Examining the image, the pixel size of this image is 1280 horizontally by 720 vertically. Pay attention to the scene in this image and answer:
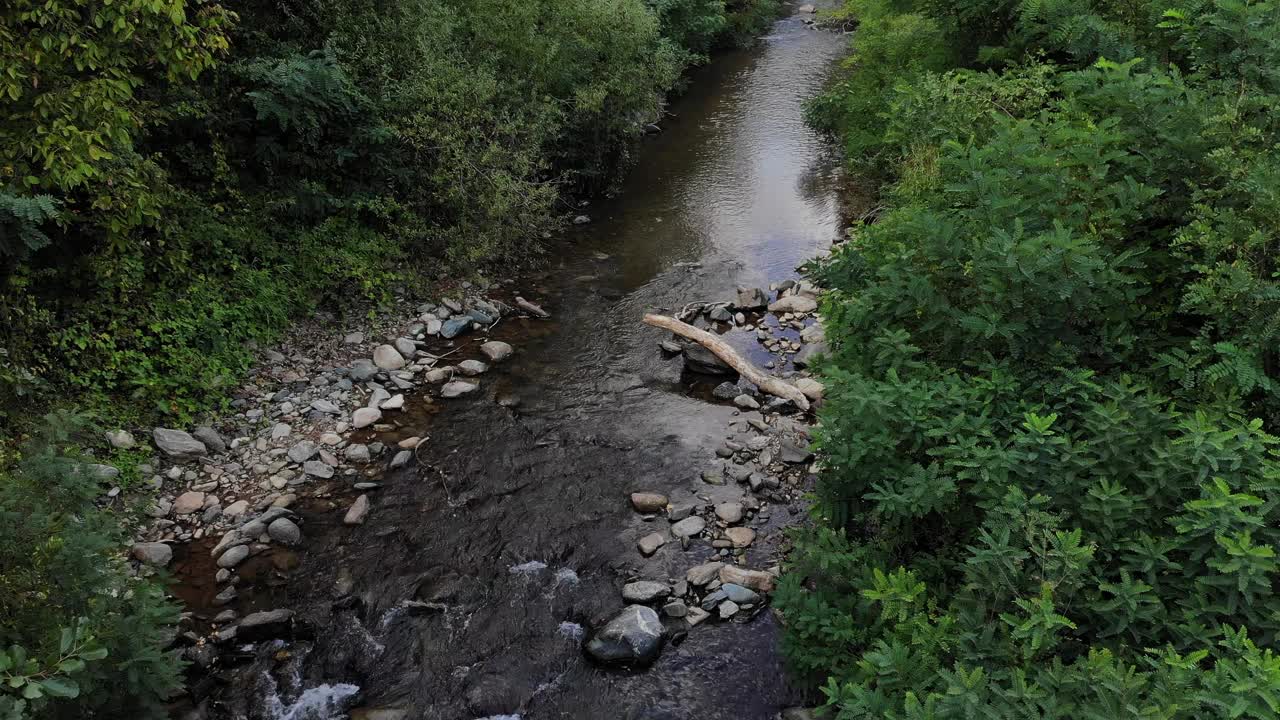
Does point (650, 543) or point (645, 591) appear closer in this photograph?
point (645, 591)

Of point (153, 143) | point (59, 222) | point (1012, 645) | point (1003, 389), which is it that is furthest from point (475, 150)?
point (1012, 645)

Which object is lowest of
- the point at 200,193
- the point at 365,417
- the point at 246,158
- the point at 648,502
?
the point at 648,502

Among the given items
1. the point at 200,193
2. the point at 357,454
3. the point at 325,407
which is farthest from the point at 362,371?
the point at 200,193

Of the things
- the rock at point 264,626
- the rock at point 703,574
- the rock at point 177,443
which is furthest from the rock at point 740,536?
the rock at point 177,443

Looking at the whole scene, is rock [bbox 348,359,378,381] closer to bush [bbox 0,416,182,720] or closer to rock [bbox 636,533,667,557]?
bush [bbox 0,416,182,720]

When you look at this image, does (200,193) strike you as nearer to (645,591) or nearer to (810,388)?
(645,591)

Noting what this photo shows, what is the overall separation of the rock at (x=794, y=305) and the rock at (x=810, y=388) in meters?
2.27

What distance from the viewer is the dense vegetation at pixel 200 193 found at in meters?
4.86

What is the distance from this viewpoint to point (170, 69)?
23.1 feet

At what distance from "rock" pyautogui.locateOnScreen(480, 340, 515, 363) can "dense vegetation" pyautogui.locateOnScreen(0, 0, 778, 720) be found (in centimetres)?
205

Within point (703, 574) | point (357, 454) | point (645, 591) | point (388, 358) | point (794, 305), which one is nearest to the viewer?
point (645, 591)

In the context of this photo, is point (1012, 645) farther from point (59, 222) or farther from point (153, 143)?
point (153, 143)

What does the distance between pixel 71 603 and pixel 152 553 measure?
9.92 feet

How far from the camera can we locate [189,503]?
799cm
